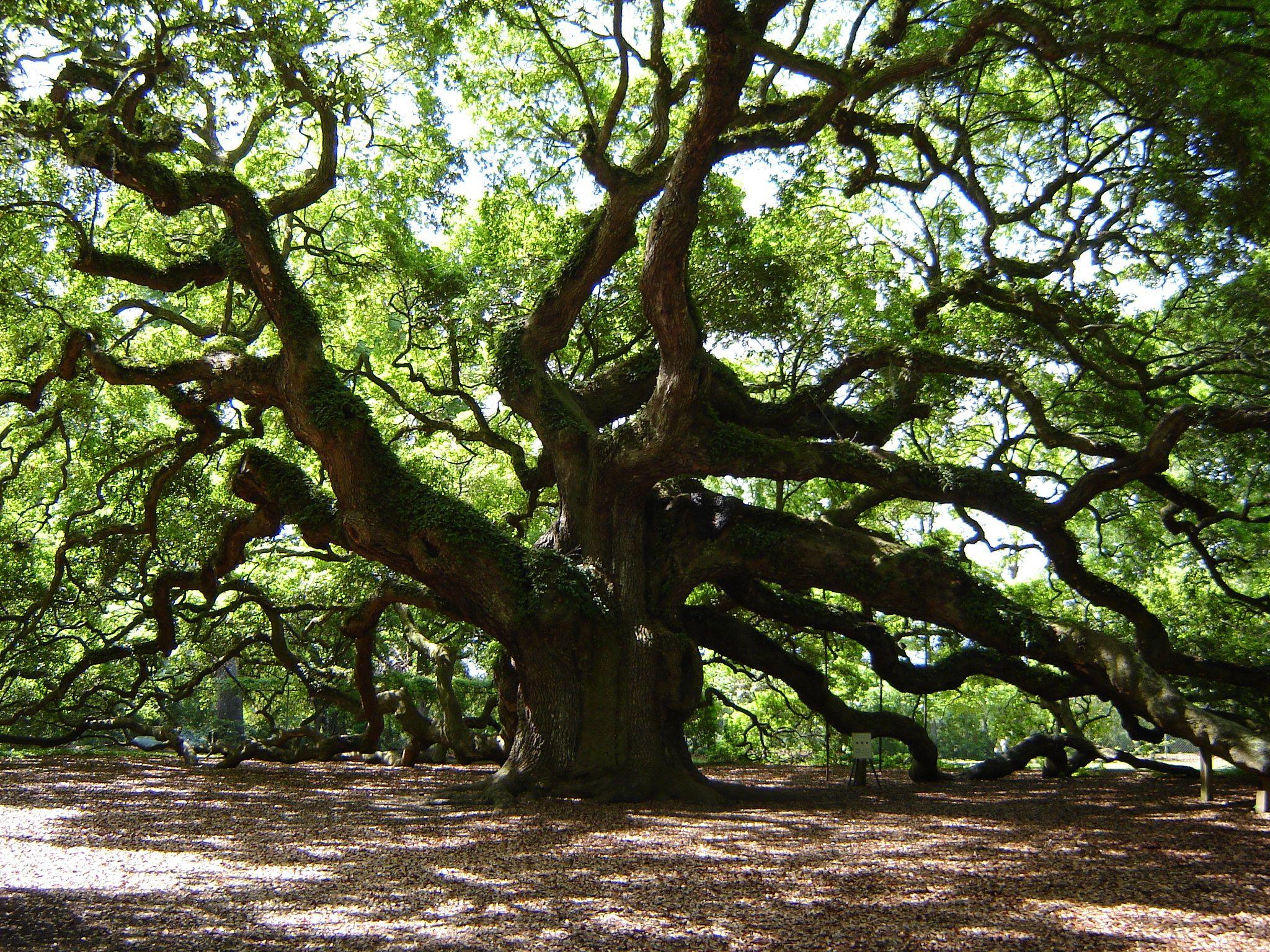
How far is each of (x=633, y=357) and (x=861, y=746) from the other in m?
5.33

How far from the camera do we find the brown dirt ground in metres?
3.86

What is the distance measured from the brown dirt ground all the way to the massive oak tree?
1518mm

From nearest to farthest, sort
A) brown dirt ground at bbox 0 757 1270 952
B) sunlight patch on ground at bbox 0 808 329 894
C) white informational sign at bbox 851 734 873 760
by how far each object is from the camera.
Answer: brown dirt ground at bbox 0 757 1270 952 → sunlight patch on ground at bbox 0 808 329 894 → white informational sign at bbox 851 734 873 760

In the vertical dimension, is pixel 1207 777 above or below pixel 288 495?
below

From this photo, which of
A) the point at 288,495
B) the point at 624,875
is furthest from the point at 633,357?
the point at 624,875

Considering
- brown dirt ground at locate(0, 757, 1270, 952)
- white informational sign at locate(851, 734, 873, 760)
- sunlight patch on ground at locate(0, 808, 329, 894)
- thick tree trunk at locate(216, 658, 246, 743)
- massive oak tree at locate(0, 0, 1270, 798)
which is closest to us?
A: brown dirt ground at locate(0, 757, 1270, 952)

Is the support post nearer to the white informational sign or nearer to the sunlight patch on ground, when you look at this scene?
the white informational sign

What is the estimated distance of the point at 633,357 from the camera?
431 inches

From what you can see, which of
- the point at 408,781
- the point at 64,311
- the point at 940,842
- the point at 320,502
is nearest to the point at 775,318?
the point at 320,502

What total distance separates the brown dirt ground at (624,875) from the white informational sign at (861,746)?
1.28 metres

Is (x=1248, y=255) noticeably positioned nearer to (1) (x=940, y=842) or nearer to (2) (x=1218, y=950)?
(1) (x=940, y=842)

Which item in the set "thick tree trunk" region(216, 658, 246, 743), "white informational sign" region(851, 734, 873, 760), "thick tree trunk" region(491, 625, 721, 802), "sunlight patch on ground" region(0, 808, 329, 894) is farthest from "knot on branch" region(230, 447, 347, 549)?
"thick tree trunk" region(216, 658, 246, 743)

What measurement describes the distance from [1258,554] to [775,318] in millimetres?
8488

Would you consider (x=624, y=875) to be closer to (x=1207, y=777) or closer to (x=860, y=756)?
(x=860, y=756)
